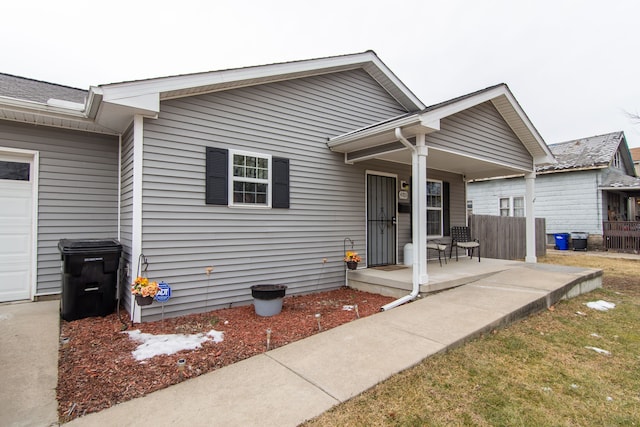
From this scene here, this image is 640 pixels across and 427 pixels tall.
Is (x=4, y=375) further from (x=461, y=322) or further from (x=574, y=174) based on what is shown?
(x=574, y=174)

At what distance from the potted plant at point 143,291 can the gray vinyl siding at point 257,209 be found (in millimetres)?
398

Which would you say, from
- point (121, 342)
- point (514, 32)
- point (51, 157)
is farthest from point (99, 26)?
→ point (514, 32)

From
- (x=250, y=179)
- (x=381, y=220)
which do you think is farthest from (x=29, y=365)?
(x=381, y=220)

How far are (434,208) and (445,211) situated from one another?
17.9 inches

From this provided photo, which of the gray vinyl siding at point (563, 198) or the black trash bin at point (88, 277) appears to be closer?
the black trash bin at point (88, 277)

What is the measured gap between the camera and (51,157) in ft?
16.8

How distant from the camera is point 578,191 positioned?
46.1 feet

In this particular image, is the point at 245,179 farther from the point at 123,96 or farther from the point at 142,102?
the point at 123,96

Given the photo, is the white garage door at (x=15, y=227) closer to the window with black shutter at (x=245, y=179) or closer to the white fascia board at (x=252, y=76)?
the white fascia board at (x=252, y=76)

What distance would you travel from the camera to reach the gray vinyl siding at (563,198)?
44.7 feet

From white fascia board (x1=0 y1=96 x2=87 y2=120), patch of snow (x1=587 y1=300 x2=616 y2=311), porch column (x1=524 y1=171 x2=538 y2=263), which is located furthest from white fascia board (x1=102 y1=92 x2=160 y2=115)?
porch column (x1=524 y1=171 x2=538 y2=263)

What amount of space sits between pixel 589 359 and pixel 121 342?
16.6ft

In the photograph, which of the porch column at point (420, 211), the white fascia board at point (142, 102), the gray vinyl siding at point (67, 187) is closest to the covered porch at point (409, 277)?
the porch column at point (420, 211)

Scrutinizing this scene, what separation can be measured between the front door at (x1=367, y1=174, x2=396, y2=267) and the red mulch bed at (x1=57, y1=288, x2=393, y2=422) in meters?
1.76
